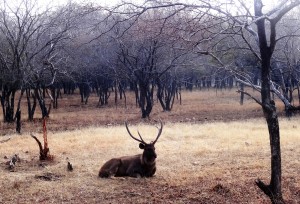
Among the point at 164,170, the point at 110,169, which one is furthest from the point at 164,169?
the point at 110,169

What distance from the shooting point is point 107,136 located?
645 inches

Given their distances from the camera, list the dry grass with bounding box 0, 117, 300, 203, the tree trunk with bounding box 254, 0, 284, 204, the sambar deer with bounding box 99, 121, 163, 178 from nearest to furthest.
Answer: the tree trunk with bounding box 254, 0, 284, 204
the dry grass with bounding box 0, 117, 300, 203
the sambar deer with bounding box 99, 121, 163, 178

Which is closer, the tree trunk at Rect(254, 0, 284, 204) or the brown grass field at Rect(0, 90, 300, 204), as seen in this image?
the tree trunk at Rect(254, 0, 284, 204)

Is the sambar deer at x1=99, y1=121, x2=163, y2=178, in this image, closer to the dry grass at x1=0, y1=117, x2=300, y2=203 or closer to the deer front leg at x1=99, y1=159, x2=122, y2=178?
the deer front leg at x1=99, y1=159, x2=122, y2=178

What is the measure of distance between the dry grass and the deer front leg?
9.5 inches

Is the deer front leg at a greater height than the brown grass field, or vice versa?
the deer front leg

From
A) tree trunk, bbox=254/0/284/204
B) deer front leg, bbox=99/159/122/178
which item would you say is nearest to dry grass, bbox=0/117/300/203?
deer front leg, bbox=99/159/122/178

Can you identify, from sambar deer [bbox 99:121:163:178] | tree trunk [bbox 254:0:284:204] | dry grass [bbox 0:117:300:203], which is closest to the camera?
tree trunk [bbox 254:0:284:204]

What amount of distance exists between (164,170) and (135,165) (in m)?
0.92

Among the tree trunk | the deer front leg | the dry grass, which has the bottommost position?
the dry grass

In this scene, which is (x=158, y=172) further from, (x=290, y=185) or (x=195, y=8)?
(x=195, y=8)

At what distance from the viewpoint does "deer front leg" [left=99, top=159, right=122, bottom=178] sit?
380 inches

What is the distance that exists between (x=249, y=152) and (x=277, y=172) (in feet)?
19.4

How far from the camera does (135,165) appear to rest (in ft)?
32.2
